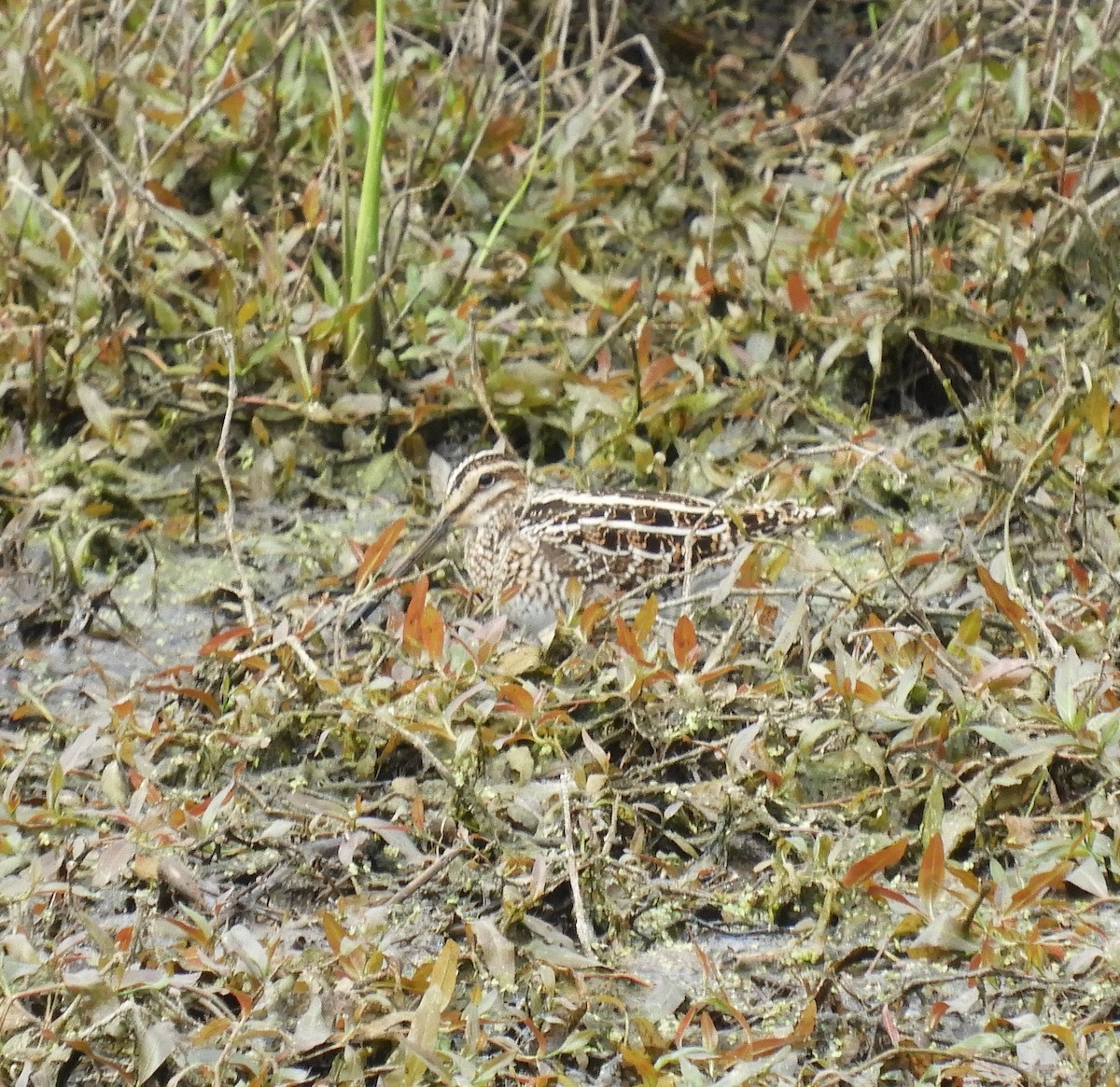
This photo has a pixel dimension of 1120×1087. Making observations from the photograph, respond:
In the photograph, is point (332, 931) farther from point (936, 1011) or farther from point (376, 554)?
point (376, 554)

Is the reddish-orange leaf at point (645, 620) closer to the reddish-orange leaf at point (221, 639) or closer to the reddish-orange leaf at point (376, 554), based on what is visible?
the reddish-orange leaf at point (376, 554)

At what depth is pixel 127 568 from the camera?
388 centimetres

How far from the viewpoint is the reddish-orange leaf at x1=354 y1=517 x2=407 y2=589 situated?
357 centimetres

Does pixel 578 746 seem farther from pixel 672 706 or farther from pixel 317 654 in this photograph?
pixel 317 654

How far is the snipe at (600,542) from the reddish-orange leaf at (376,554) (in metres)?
0.08

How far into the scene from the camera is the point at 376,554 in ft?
11.8

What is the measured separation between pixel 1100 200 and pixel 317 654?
101 inches

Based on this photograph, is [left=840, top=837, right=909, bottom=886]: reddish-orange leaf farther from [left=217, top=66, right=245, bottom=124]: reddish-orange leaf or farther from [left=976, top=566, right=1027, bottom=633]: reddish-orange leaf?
[left=217, top=66, right=245, bottom=124]: reddish-orange leaf

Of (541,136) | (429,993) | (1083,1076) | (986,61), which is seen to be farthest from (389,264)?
(1083,1076)

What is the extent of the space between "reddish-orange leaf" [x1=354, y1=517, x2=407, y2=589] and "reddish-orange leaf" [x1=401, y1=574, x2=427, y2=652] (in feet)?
0.69

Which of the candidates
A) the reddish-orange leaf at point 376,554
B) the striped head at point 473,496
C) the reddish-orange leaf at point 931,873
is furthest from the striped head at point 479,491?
the reddish-orange leaf at point 931,873

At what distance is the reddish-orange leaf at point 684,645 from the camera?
3.19 meters

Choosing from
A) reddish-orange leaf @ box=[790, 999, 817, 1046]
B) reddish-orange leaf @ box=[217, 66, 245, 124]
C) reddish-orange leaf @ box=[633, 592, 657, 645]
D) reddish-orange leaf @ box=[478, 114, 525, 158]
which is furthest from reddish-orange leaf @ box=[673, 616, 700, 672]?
reddish-orange leaf @ box=[217, 66, 245, 124]

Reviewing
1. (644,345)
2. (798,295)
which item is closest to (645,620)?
(644,345)
